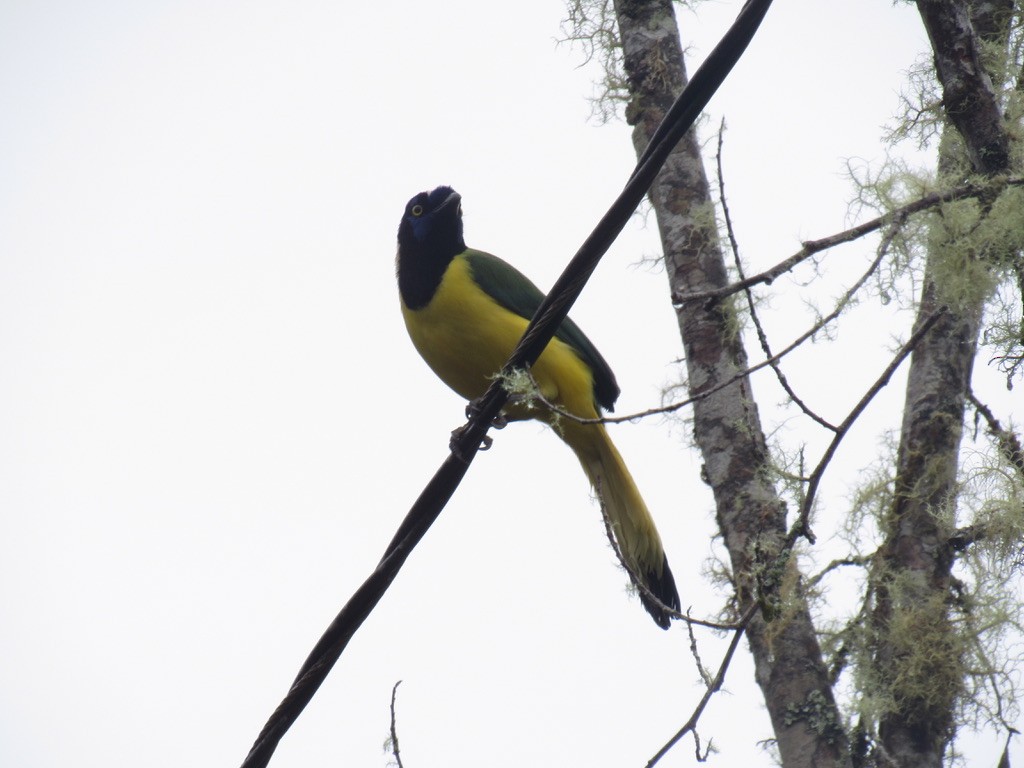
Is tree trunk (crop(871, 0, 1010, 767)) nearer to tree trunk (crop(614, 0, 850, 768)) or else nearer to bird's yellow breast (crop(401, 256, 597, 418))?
tree trunk (crop(614, 0, 850, 768))

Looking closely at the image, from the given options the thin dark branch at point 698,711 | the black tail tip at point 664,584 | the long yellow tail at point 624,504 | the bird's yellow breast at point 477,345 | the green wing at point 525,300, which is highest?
the green wing at point 525,300

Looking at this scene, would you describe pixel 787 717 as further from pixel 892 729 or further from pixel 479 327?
pixel 479 327

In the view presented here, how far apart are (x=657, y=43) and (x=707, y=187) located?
0.59 m

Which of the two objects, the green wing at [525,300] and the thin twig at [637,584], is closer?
the thin twig at [637,584]

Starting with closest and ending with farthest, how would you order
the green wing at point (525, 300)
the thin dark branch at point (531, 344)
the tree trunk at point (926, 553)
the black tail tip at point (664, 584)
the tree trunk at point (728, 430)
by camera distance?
the thin dark branch at point (531, 344)
the tree trunk at point (728, 430)
the tree trunk at point (926, 553)
the black tail tip at point (664, 584)
the green wing at point (525, 300)

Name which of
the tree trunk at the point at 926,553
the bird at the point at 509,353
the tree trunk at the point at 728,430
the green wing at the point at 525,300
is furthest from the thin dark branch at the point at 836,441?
the green wing at the point at 525,300

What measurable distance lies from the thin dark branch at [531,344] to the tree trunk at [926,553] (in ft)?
2.85

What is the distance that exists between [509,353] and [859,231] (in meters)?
1.96

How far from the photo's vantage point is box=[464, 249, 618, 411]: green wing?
4461 millimetres

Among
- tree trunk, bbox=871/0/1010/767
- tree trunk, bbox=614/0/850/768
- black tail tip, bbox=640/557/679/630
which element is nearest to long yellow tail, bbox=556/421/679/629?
black tail tip, bbox=640/557/679/630

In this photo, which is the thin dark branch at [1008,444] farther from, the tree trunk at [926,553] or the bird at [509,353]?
the bird at [509,353]

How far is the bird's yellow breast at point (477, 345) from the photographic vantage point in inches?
168

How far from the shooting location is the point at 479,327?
4.27 m

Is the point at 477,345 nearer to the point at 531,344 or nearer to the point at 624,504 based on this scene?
the point at 624,504
